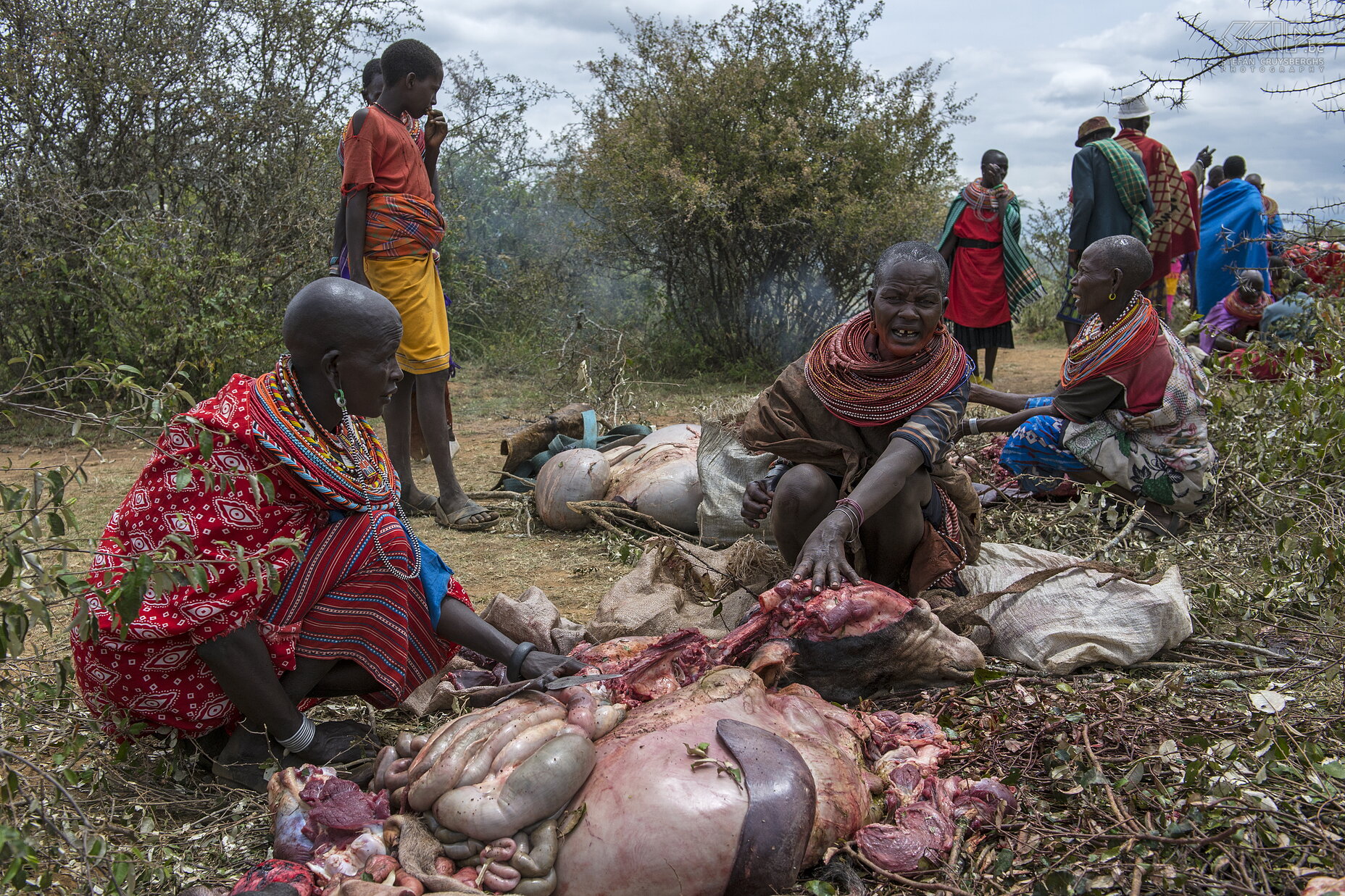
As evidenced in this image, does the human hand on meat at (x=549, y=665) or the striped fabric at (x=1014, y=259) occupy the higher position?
the striped fabric at (x=1014, y=259)

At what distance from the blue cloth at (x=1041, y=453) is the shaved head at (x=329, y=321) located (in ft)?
9.76

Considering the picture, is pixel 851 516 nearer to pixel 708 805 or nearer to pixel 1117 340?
pixel 708 805

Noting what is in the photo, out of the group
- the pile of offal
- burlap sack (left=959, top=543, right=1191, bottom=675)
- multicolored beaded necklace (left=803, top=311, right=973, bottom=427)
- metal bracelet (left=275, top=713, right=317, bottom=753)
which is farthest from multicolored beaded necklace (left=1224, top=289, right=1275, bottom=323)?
metal bracelet (left=275, top=713, right=317, bottom=753)

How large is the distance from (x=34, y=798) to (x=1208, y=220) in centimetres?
1011

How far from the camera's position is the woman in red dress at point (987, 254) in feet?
23.6

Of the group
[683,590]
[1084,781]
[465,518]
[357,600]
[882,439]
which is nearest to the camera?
[1084,781]

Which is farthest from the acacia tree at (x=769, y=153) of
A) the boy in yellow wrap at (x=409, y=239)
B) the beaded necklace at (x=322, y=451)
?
the beaded necklace at (x=322, y=451)

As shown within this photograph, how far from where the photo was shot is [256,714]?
7.73 ft

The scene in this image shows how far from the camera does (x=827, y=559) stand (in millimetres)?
2609

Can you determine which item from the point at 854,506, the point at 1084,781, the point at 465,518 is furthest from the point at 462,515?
the point at 1084,781

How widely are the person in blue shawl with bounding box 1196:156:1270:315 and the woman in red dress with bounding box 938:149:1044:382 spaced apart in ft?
8.72

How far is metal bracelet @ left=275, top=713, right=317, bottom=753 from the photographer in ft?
7.86

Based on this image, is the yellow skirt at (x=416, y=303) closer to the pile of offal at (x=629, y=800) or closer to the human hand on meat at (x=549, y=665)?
the human hand on meat at (x=549, y=665)

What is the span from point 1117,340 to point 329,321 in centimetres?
307
